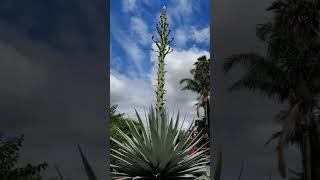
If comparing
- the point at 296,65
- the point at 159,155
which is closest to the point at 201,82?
the point at 296,65

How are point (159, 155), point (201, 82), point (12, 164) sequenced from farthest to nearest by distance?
point (201, 82) < point (159, 155) < point (12, 164)

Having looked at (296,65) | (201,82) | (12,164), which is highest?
(201,82)

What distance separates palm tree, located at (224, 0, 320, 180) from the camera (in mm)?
17516

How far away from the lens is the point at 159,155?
12.2 m

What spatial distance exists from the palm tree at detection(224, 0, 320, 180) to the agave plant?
5.83m

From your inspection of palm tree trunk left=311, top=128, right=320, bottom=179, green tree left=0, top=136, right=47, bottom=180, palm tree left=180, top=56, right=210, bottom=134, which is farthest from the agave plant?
palm tree left=180, top=56, right=210, bottom=134

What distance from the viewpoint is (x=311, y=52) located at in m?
17.5

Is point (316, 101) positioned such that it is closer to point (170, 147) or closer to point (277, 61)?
point (277, 61)

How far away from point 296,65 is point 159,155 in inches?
285

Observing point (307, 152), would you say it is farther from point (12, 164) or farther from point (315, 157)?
point (12, 164)

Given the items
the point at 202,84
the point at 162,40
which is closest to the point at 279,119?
the point at 162,40

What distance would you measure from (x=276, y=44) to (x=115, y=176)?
783 centimetres

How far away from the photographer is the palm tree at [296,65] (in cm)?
1752

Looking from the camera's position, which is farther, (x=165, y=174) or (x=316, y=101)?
(x=316, y=101)
